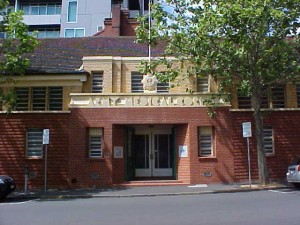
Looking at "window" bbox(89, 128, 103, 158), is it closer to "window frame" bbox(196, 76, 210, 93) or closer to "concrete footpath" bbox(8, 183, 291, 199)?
"concrete footpath" bbox(8, 183, 291, 199)

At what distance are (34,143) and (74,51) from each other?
7035mm

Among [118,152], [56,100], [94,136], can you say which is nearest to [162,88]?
[118,152]

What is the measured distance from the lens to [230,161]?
73.4 feet

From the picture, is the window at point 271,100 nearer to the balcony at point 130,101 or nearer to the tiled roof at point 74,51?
the balcony at point 130,101

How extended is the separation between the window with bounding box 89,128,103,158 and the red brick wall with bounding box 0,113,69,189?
1307mm

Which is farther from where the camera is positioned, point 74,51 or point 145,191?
point 74,51

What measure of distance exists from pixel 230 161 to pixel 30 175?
34.4ft

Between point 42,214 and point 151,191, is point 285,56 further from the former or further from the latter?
point 42,214

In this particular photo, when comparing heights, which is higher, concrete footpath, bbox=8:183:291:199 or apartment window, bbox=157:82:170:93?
apartment window, bbox=157:82:170:93

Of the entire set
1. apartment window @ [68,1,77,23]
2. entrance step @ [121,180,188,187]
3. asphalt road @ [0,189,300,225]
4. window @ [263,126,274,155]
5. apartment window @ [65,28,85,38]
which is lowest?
asphalt road @ [0,189,300,225]

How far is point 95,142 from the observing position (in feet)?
74.7

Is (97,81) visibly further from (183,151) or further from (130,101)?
(183,151)

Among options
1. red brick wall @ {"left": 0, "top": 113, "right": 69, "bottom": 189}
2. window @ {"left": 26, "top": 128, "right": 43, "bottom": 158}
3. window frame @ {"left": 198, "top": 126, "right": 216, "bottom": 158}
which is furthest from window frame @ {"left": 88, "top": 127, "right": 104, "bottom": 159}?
window frame @ {"left": 198, "top": 126, "right": 216, "bottom": 158}

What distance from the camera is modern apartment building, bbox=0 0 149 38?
168ft
